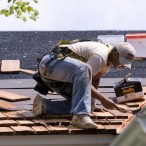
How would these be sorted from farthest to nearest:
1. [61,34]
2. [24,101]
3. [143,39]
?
[61,34] → [143,39] → [24,101]

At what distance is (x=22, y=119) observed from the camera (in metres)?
4.89

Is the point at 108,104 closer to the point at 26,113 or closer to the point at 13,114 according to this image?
the point at 26,113

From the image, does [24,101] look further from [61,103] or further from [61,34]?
[61,34]

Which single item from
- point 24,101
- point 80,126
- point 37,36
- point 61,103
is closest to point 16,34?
point 37,36

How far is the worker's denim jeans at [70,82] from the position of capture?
4.68m

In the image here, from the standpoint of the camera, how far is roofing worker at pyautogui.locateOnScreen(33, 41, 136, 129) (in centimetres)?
468

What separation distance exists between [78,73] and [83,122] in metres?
0.44

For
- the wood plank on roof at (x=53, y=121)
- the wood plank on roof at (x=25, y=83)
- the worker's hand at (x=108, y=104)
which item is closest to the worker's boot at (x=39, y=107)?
the wood plank on roof at (x=53, y=121)

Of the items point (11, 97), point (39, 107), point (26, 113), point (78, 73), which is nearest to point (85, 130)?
point (78, 73)

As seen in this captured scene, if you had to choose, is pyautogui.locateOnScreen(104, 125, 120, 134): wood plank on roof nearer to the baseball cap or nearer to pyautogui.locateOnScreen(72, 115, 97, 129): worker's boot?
pyautogui.locateOnScreen(72, 115, 97, 129): worker's boot

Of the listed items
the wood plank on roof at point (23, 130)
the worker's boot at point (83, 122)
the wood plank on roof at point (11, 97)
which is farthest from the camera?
the wood plank on roof at point (11, 97)

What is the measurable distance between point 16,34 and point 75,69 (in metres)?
3.98

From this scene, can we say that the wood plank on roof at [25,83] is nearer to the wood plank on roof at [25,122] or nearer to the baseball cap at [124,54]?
the baseball cap at [124,54]

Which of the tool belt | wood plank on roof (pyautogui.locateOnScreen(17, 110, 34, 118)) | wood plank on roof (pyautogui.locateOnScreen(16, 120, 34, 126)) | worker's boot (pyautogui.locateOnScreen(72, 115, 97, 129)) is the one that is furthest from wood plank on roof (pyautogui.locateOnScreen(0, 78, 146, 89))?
worker's boot (pyautogui.locateOnScreen(72, 115, 97, 129))
